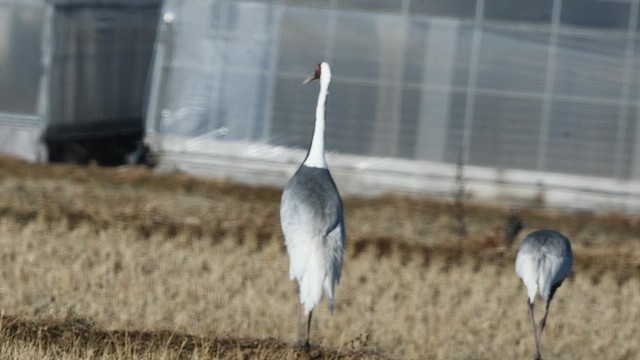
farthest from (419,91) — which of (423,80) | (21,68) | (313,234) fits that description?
(313,234)

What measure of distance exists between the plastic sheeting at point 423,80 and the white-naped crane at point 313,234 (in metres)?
15.6

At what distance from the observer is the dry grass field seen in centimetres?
1048

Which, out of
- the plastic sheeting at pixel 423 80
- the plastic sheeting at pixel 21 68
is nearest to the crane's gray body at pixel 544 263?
the plastic sheeting at pixel 423 80

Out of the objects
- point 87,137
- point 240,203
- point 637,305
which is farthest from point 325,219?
point 87,137

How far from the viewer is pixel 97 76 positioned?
28922 millimetres

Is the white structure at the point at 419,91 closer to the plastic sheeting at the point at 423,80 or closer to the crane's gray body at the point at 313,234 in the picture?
the plastic sheeting at the point at 423,80

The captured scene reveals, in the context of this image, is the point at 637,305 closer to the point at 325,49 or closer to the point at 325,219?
the point at 325,219

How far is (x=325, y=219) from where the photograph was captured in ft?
35.4

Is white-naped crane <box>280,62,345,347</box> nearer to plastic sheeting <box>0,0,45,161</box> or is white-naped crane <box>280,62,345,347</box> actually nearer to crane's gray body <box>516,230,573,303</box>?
crane's gray body <box>516,230,573,303</box>

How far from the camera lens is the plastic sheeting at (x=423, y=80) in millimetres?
26938

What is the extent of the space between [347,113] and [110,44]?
17.7ft

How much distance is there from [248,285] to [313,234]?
4.26 meters

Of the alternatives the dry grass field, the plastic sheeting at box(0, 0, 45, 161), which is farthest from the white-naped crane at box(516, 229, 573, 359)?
the plastic sheeting at box(0, 0, 45, 161)

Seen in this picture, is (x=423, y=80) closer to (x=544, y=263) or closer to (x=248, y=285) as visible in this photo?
(x=248, y=285)
